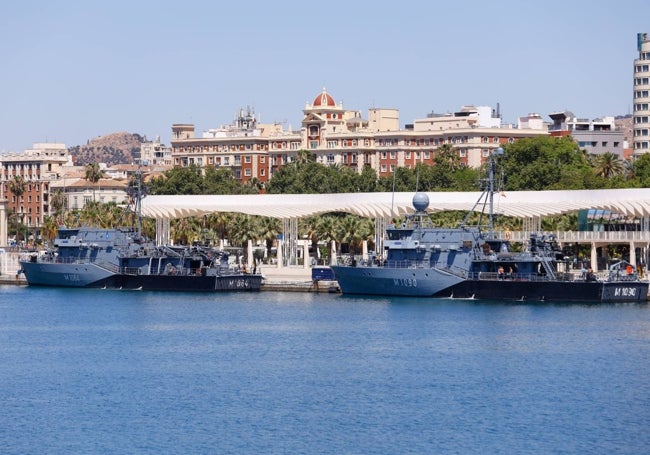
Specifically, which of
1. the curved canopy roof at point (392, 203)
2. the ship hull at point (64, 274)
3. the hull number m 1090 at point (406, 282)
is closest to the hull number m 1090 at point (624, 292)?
the curved canopy roof at point (392, 203)

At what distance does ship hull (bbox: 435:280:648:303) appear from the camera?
88.4m

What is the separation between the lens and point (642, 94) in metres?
181

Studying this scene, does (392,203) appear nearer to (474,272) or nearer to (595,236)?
(595,236)

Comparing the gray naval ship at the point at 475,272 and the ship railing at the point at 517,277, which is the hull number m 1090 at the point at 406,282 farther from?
the ship railing at the point at 517,277

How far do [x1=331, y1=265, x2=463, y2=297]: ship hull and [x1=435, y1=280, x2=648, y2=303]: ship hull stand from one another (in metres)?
1.20

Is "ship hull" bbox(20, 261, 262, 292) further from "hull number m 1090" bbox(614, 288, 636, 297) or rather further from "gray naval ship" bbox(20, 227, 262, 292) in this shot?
"hull number m 1090" bbox(614, 288, 636, 297)

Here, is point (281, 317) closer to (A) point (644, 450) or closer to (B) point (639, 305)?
(B) point (639, 305)

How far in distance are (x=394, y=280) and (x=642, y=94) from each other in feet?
312

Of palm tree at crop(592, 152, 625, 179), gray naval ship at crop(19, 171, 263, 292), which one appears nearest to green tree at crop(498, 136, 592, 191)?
palm tree at crop(592, 152, 625, 179)

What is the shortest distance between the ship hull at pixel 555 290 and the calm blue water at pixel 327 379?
1.87m

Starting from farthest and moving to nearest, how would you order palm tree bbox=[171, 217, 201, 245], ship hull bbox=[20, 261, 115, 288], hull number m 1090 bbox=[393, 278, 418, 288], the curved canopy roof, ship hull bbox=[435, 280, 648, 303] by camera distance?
palm tree bbox=[171, 217, 201, 245] < ship hull bbox=[20, 261, 115, 288] < the curved canopy roof < hull number m 1090 bbox=[393, 278, 418, 288] < ship hull bbox=[435, 280, 648, 303]

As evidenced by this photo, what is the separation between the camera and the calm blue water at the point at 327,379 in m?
48.4

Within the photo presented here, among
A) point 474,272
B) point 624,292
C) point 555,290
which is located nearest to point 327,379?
point 555,290

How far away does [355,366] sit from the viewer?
6272 cm
